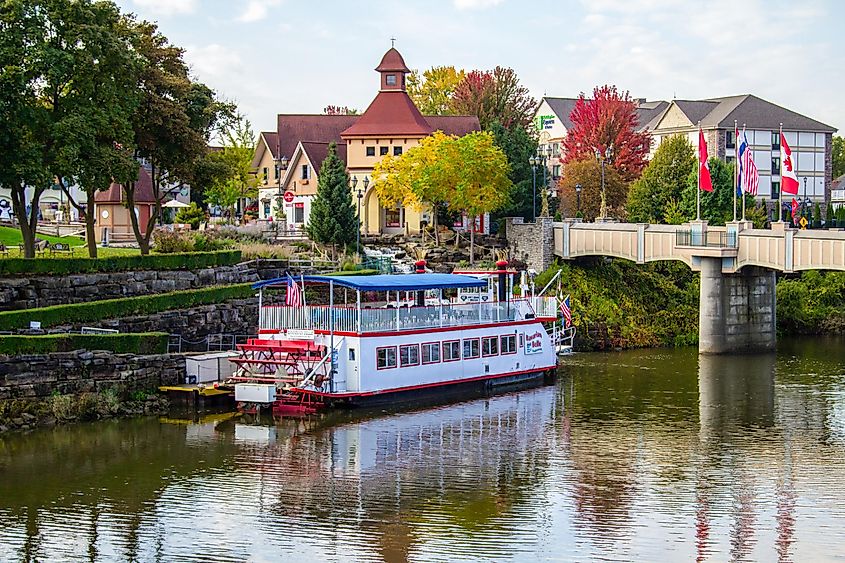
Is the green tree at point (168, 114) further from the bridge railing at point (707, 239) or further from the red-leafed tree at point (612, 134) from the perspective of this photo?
the red-leafed tree at point (612, 134)

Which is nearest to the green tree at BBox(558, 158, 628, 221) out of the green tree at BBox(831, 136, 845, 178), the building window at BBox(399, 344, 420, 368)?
the building window at BBox(399, 344, 420, 368)

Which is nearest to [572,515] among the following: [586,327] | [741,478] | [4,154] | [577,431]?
[741,478]

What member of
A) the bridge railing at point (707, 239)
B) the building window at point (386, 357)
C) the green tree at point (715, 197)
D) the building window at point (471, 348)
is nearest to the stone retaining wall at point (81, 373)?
the building window at point (386, 357)

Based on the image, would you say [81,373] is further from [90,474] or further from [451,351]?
[451,351]

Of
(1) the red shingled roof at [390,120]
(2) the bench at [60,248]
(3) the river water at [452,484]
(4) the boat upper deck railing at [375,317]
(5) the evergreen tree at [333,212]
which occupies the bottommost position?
(3) the river water at [452,484]

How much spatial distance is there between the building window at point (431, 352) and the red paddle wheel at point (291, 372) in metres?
4.73

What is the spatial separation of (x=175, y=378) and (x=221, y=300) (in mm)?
11948

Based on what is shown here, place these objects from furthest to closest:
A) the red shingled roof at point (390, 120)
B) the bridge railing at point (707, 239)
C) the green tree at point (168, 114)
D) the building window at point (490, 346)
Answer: the red shingled roof at point (390, 120)
the bridge railing at point (707, 239)
the green tree at point (168, 114)
the building window at point (490, 346)

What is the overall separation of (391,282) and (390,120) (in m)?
40.7

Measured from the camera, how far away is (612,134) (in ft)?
345

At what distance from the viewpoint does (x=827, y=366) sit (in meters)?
60.9

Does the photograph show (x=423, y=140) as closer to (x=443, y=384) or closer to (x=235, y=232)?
(x=235, y=232)

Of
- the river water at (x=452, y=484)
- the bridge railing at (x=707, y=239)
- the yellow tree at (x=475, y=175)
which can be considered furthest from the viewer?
the yellow tree at (x=475, y=175)

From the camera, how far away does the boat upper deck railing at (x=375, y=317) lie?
154 ft
